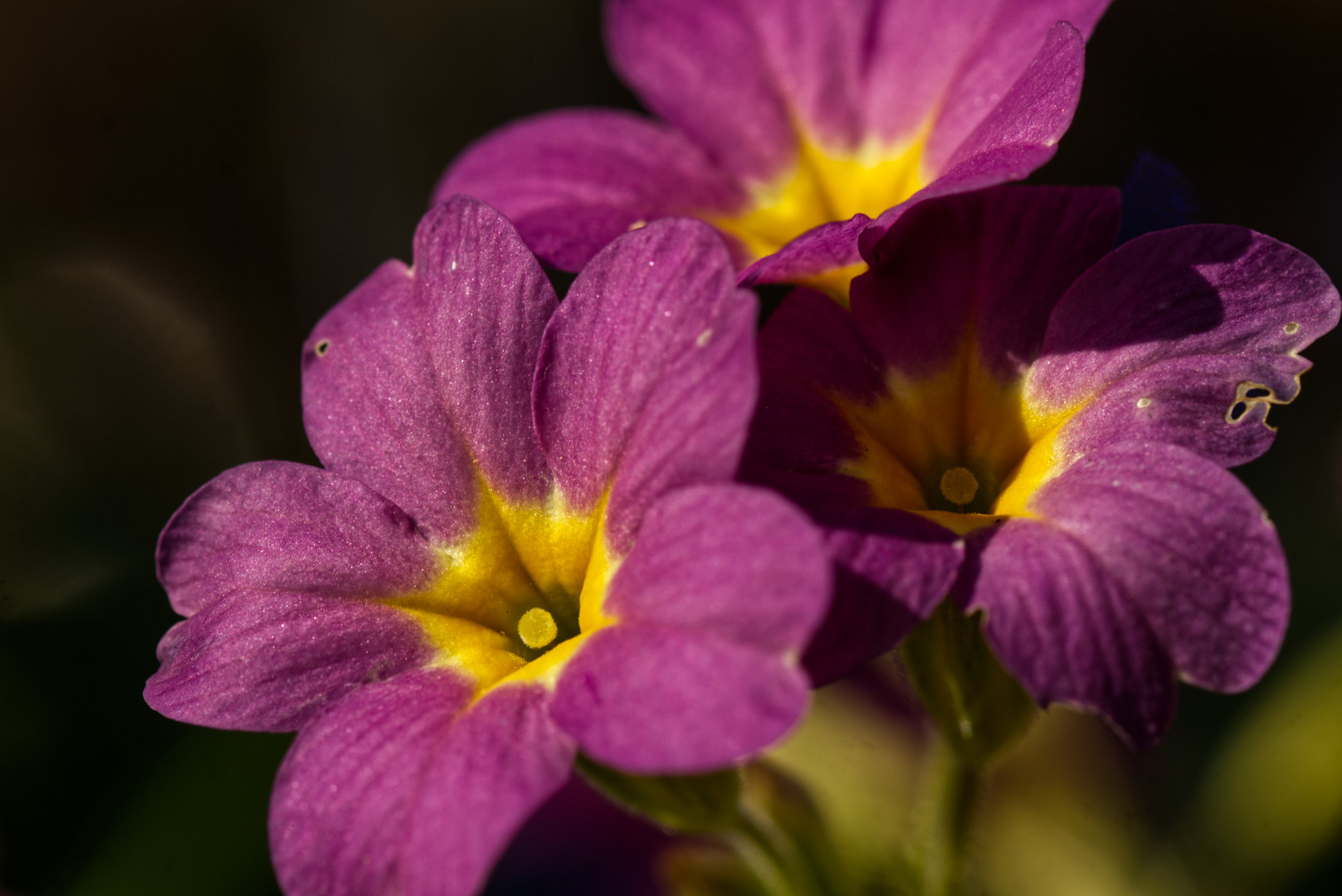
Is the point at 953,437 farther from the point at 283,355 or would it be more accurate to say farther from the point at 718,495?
the point at 283,355

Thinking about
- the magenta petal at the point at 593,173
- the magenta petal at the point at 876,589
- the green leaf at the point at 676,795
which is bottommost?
the green leaf at the point at 676,795

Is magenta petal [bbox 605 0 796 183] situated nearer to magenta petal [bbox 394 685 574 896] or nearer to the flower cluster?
the flower cluster

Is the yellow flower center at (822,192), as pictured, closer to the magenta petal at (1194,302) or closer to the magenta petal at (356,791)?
the magenta petal at (1194,302)

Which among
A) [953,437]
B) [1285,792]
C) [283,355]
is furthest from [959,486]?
[283,355]

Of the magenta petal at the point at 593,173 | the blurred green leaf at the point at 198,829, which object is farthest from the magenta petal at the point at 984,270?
the blurred green leaf at the point at 198,829

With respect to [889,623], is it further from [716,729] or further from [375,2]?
[375,2]

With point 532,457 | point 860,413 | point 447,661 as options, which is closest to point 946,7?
point 860,413
